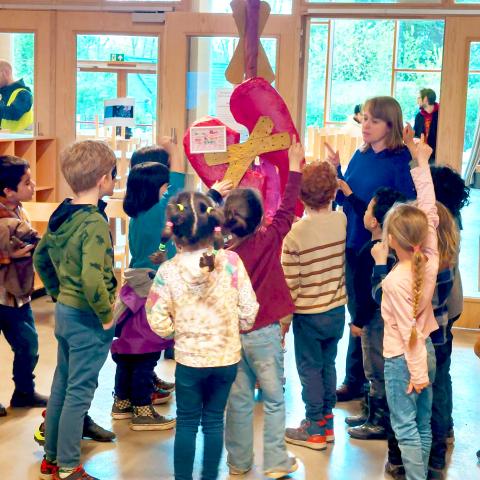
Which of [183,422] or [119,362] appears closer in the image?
[183,422]

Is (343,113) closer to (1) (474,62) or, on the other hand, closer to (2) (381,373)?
(1) (474,62)

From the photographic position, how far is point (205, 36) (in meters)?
5.90

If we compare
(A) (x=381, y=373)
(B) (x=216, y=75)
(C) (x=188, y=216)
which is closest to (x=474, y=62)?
(B) (x=216, y=75)

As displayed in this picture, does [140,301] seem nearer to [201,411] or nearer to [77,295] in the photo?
[77,295]

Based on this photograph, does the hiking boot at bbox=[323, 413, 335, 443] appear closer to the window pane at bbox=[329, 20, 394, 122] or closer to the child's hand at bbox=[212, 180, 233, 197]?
the child's hand at bbox=[212, 180, 233, 197]

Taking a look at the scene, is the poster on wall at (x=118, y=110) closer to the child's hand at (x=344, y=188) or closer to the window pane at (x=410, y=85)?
the child's hand at (x=344, y=188)

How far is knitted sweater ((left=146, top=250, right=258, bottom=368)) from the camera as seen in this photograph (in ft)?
8.91

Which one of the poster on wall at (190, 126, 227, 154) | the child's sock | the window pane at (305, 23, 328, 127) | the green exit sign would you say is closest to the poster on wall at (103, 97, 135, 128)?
the green exit sign

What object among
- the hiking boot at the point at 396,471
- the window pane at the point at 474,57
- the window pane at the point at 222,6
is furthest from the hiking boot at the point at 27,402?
the window pane at the point at 474,57

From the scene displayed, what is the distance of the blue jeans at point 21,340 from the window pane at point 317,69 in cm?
807

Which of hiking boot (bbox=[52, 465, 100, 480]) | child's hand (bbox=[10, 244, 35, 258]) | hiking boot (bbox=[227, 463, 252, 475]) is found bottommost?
hiking boot (bbox=[227, 463, 252, 475])

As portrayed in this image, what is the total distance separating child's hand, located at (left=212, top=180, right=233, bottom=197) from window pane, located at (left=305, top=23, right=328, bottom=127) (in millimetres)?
8169

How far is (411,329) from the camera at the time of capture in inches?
114

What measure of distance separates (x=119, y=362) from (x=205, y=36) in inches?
116
